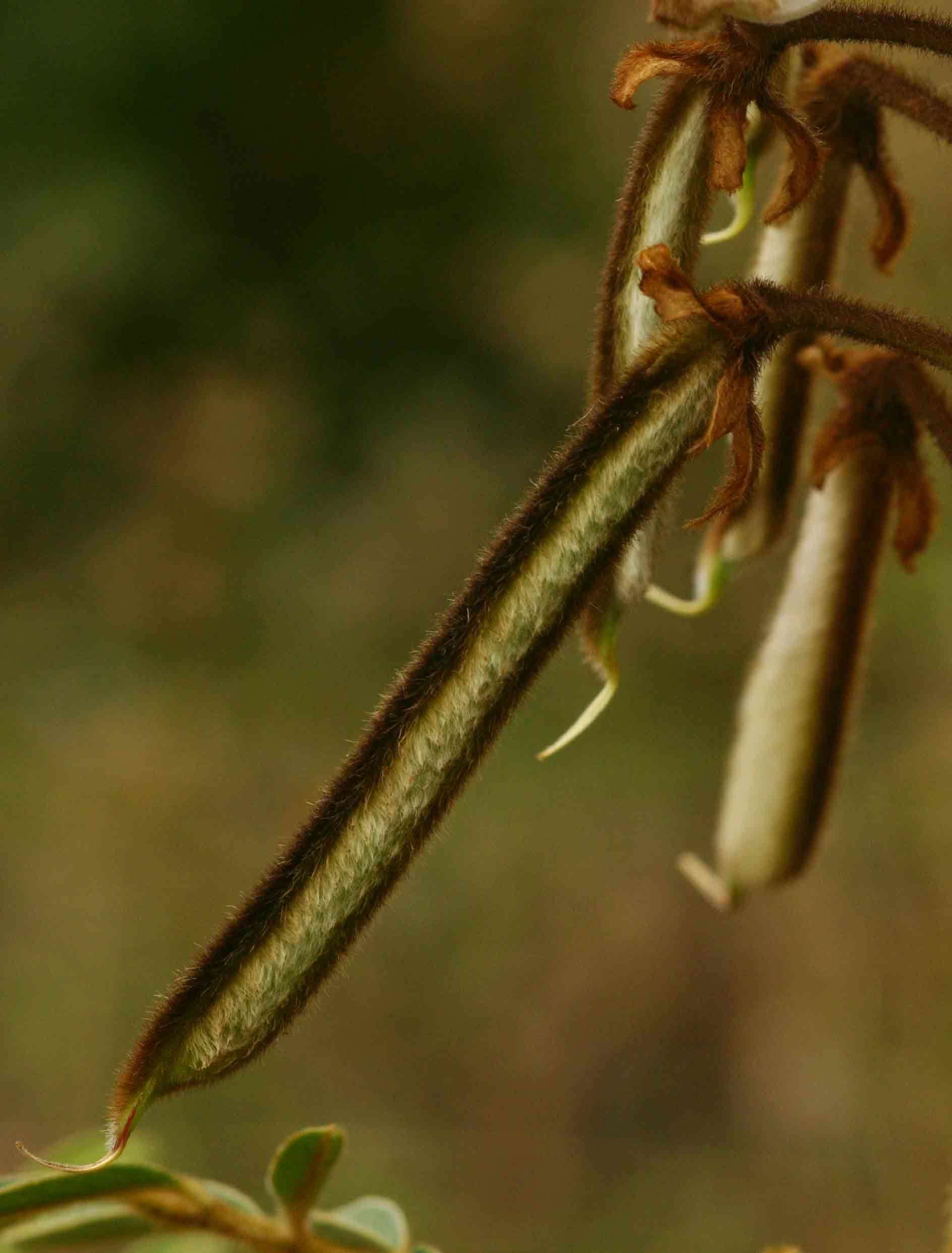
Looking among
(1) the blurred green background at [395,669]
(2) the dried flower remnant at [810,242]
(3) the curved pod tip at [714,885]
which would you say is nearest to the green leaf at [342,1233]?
(3) the curved pod tip at [714,885]

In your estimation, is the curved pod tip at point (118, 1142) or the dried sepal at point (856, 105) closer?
the curved pod tip at point (118, 1142)

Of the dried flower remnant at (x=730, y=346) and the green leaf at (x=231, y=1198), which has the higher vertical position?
the dried flower remnant at (x=730, y=346)

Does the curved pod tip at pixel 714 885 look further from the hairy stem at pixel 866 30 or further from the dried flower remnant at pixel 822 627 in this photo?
the hairy stem at pixel 866 30

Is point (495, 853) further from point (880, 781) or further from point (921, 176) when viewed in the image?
point (921, 176)

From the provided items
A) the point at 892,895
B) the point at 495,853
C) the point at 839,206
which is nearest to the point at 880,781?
the point at 892,895

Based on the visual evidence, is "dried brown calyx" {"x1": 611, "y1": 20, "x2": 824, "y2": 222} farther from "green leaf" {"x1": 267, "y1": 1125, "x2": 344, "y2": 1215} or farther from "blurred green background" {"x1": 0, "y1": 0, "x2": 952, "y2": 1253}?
"blurred green background" {"x1": 0, "y1": 0, "x2": 952, "y2": 1253}
